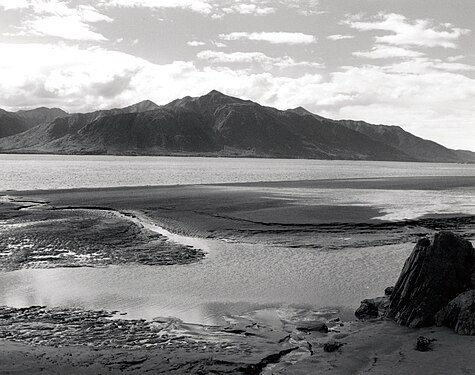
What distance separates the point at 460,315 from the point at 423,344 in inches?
80.4

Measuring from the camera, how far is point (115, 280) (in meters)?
20.4

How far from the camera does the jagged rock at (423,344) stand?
12273mm

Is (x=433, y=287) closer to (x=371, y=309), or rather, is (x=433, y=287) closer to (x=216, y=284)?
(x=371, y=309)

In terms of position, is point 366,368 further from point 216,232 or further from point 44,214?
point 44,214

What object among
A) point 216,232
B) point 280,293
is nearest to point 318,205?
point 216,232

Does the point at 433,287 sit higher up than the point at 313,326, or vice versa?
the point at 433,287

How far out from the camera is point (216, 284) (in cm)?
2008

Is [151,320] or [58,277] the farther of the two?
[58,277]

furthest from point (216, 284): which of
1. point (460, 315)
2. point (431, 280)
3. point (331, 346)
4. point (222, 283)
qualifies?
point (460, 315)

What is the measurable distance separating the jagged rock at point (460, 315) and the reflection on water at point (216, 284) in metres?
3.63

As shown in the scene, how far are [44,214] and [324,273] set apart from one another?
2629cm

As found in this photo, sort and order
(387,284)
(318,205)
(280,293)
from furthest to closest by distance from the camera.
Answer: (318,205)
(387,284)
(280,293)

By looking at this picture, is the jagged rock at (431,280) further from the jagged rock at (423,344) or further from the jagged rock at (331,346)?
the jagged rock at (331,346)

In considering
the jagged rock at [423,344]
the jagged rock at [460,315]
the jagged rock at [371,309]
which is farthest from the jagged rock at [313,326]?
the jagged rock at [460,315]
